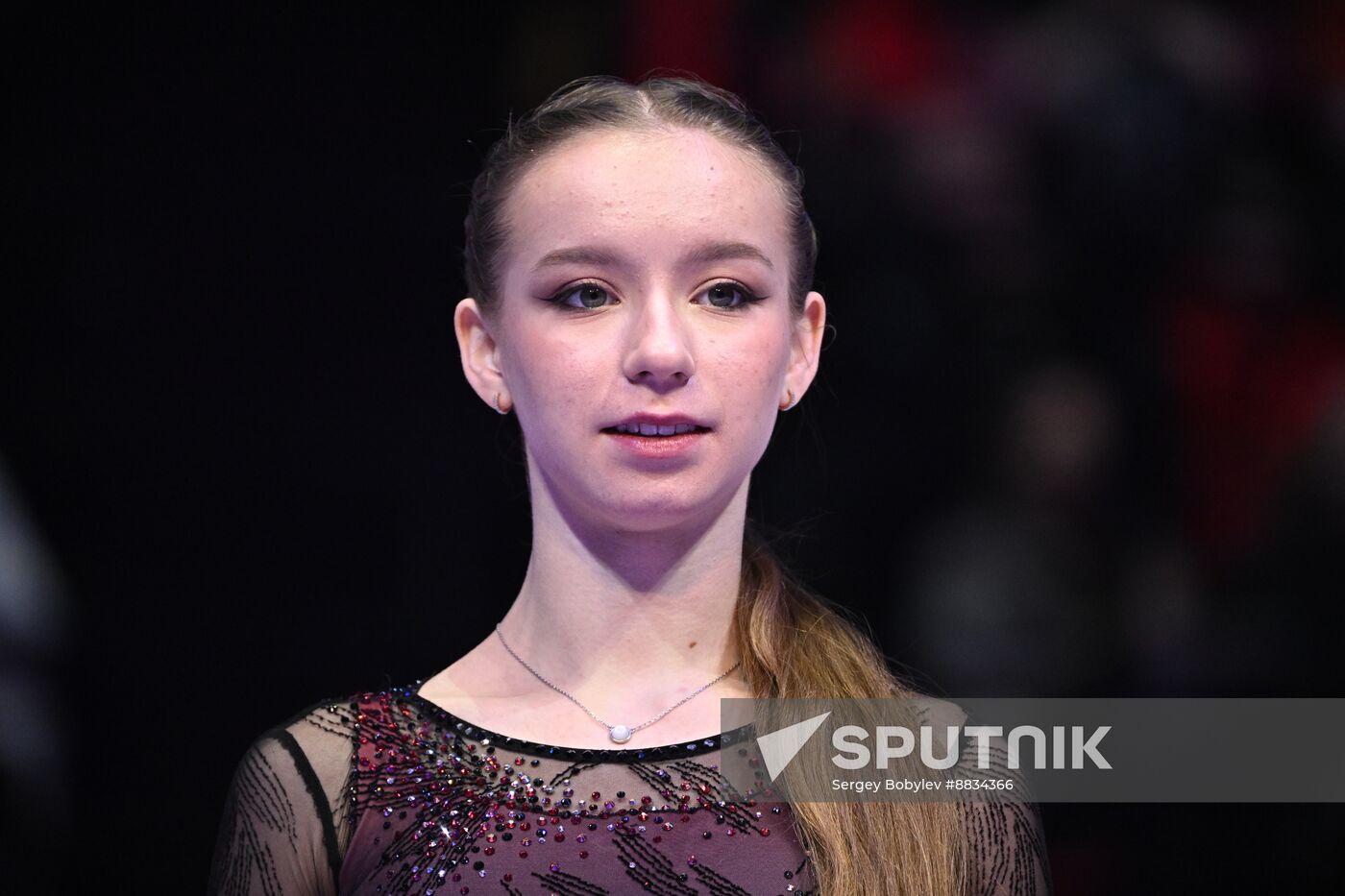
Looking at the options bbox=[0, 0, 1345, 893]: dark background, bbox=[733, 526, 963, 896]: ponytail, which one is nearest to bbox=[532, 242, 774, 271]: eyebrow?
bbox=[733, 526, 963, 896]: ponytail

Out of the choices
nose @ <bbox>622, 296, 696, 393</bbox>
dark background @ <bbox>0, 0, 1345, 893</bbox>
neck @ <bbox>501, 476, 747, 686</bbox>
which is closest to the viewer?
nose @ <bbox>622, 296, 696, 393</bbox>

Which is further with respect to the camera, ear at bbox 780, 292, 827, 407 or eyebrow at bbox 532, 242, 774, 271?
ear at bbox 780, 292, 827, 407

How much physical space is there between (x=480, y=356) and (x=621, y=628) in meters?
0.35

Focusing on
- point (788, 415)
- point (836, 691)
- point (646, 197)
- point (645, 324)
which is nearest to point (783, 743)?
point (836, 691)

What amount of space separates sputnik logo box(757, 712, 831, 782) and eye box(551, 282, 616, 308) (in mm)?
491

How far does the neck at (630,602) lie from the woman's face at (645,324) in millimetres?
37

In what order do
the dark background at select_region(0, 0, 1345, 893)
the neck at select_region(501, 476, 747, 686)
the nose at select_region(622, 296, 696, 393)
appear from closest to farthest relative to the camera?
the nose at select_region(622, 296, 696, 393)
the neck at select_region(501, 476, 747, 686)
the dark background at select_region(0, 0, 1345, 893)

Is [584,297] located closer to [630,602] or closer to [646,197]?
[646,197]

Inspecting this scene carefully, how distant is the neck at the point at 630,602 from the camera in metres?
1.64

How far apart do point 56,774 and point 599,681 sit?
103cm

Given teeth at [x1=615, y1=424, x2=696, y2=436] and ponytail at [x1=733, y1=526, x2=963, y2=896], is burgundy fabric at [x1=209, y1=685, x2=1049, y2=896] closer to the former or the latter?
ponytail at [x1=733, y1=526, x2=963, y2=896]

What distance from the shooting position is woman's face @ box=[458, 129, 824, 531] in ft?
5.06

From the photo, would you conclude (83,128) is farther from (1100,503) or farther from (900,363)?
(1100,503)

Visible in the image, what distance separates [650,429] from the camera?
1545 millimetres
